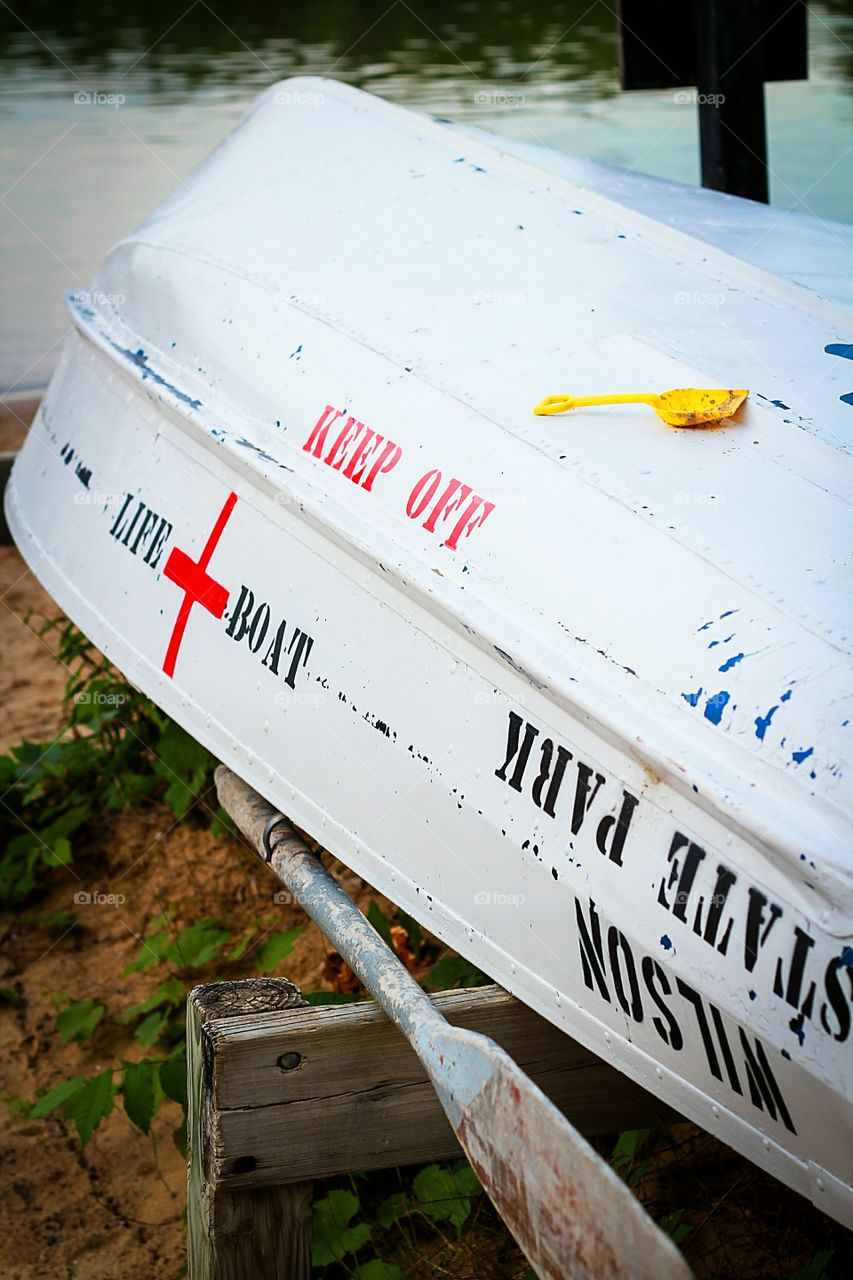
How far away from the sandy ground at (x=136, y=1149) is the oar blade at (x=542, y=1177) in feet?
2.68

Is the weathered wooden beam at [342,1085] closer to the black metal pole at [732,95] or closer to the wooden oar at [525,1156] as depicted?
the wooden oar at [525,1156]

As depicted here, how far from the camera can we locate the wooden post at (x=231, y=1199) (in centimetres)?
172

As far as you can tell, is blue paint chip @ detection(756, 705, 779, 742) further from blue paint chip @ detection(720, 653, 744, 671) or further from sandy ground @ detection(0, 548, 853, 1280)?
sandy ground @ detection(0, 548, 853, 1280)

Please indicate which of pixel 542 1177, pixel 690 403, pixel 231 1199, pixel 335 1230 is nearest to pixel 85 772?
pixel 335 1230

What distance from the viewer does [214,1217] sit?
68.5 inches

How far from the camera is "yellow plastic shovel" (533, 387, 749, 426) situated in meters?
1.96

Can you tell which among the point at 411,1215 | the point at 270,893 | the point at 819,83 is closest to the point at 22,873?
the point at 270,893

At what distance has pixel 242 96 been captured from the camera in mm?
9734

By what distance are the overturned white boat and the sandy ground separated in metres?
0.64

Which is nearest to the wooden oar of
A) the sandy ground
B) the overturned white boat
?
the overturned white boat

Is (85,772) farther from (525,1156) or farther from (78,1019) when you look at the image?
(525,1156)

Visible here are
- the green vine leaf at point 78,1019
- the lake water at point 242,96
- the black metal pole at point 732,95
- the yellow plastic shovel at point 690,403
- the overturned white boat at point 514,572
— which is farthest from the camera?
the lake water at point 242,96

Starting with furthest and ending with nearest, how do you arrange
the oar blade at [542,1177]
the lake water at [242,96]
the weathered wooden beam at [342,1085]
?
the lake water at [242,96] → the weathered wooden beam at [342,1085] → the oar blade at [542,1177]

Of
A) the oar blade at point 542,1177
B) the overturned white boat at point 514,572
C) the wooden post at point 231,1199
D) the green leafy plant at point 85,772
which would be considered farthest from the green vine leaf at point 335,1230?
the green leafy plant at point 85,772
